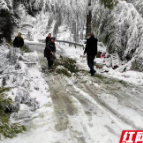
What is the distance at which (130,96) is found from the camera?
17.1 ft

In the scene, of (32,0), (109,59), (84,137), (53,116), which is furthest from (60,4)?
(84,137)

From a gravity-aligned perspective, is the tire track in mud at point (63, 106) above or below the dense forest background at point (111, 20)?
below

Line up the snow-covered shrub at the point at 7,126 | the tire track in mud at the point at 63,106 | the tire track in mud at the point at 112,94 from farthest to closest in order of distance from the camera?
the tire track in mud at the point at 112,94 → the tire track in mud at the point at 63,106 → the snow-covered shrub at the point at 7,126

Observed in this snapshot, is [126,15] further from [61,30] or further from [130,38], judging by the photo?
[61,30]

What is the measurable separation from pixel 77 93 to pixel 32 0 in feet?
15.7

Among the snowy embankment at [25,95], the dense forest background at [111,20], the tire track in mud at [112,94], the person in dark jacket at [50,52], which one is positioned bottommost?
the tire track in mud at [112,94]

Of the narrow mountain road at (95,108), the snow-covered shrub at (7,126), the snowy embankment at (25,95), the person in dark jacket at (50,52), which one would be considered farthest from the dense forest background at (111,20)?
the snow-covered shrub at (7,126)

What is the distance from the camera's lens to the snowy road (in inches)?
125

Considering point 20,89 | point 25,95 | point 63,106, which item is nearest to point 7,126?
point 25,95

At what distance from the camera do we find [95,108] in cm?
432

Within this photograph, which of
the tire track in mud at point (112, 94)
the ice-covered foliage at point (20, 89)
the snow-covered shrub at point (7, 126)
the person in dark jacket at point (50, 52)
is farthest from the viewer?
the person in dark jacket at point (50, 52)

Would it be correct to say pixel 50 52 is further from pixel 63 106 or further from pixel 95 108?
pixel 95 108

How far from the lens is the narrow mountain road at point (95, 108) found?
3.31 meters

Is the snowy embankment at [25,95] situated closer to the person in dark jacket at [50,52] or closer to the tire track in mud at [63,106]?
the tire track in mud at [63,106]
